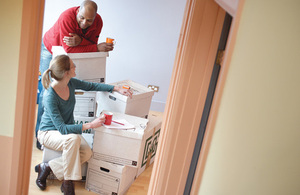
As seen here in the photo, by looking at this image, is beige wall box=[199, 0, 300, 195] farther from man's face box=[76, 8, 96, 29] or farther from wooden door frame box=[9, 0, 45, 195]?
man's face box=[76, 8, 96, 29]

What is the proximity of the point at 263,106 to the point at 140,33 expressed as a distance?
11.4 ft

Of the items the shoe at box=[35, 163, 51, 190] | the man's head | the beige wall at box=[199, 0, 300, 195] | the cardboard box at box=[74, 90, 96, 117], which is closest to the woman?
the shoe at box=[35, 163, 51, 190]

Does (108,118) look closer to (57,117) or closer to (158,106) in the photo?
(57,117)

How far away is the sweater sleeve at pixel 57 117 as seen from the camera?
7.64 feet

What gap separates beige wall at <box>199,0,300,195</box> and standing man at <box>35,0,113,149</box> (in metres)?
1.93

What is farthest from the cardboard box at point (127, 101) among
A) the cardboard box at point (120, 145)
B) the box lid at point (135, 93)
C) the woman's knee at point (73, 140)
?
the woman's knee at point (73, 140)

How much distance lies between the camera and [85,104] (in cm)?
293

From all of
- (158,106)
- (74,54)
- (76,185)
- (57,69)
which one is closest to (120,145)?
(76,185)

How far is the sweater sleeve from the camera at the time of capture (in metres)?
2.33

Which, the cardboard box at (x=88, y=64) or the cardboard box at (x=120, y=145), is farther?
the cardboard box at (x=88, y=64)

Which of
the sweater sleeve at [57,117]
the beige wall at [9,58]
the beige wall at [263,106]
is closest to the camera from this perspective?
the beige wall at [263,106]

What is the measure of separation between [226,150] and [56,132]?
5.63ft

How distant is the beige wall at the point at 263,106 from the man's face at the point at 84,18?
1.94 metres

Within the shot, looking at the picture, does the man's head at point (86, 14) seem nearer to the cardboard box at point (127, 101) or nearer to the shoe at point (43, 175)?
the cardboard box at point (127, 101)
